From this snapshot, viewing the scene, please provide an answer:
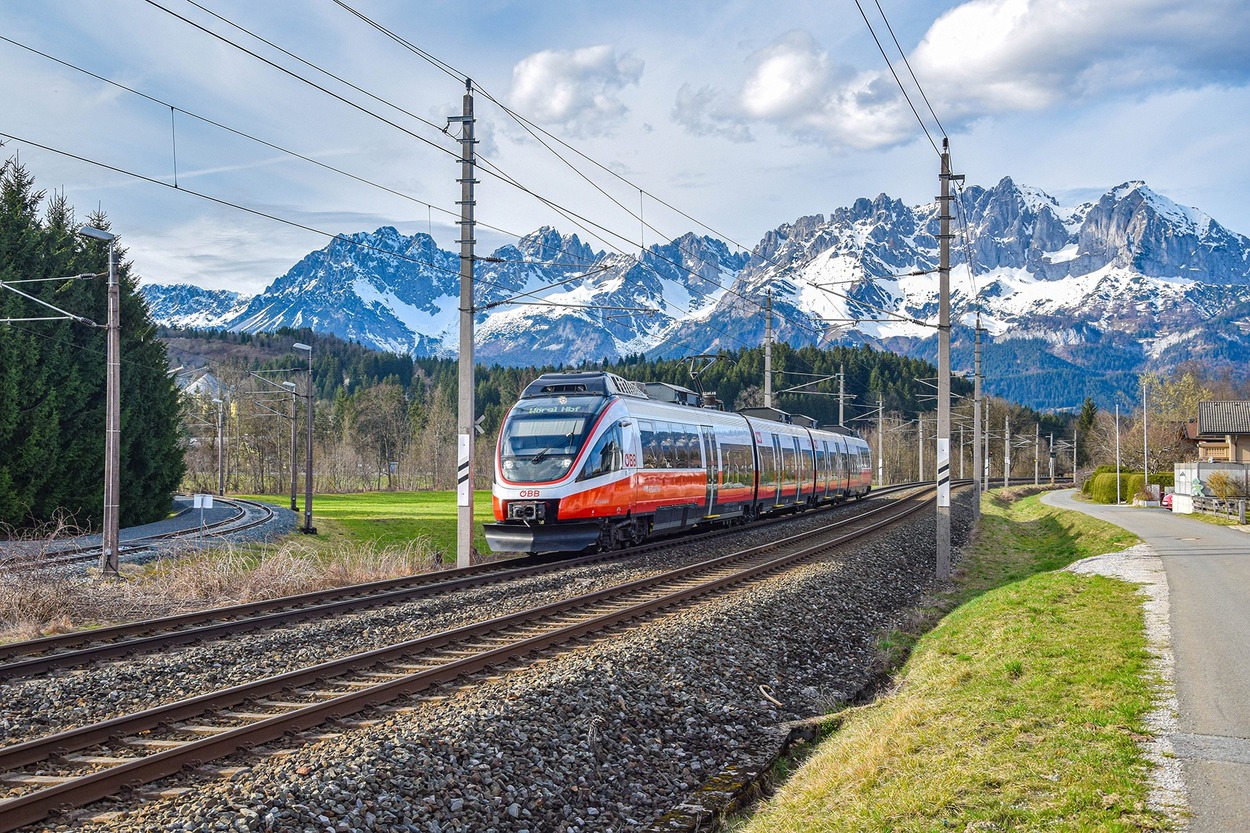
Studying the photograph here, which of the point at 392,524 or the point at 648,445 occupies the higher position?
the point at 648,445

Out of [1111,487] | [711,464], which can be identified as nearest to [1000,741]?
[711,464]

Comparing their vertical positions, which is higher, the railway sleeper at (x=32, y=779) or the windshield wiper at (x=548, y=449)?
the windshield wiper at (x=548, y=449)

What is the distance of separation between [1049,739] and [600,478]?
1361 cm

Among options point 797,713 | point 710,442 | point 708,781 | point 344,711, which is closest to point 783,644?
point 797,713

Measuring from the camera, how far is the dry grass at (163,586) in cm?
1491

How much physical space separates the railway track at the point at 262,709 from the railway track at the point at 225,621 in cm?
285

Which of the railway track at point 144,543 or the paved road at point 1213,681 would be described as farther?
the railway track at point 144,543

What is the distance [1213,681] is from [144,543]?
92.4 ft

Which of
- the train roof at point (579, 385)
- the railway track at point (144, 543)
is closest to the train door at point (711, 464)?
the train roof at point (579, 385)

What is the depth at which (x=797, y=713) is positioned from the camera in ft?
38.6

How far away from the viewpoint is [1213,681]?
1045 cm

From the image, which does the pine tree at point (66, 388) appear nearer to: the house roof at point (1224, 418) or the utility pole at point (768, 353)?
the utility pole at point (768, 353)

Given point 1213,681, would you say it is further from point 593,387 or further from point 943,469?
point 593,387

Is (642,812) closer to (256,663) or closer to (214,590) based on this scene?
(256,663)
